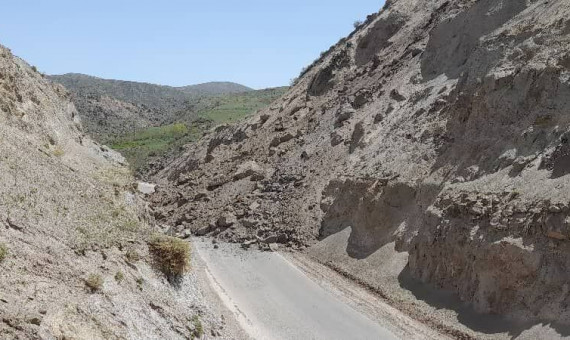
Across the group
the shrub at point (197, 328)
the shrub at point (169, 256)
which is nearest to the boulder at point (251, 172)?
the shrub at point (169, 256)

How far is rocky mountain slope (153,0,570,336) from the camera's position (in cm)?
1977

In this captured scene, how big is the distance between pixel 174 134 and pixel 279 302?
77.9 metres

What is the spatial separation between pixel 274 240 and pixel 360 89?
15541 millimetres

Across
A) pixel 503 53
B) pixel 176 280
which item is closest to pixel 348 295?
pixel 176 280

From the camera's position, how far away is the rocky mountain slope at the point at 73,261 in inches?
405

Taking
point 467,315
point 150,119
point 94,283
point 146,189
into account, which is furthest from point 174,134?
point 94,283

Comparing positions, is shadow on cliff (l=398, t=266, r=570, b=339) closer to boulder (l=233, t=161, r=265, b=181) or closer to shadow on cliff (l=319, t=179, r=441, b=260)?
shadow on cliff (l=319, t=179, r=441, b=260)

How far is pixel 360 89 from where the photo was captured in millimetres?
42062

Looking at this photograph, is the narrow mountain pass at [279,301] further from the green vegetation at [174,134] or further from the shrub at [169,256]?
the green vegetation at [174,134]

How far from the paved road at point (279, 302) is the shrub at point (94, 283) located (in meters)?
7.80

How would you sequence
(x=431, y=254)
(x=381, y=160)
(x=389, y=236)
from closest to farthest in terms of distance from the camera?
1. (x=431, y=254)
2. (x=389, y=236)
3. (x=381, y=160)

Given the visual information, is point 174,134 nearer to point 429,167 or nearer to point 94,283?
point 429,167

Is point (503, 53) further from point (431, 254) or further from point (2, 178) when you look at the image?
point (2, 178)

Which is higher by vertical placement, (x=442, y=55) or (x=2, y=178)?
(x=442, y=55)
